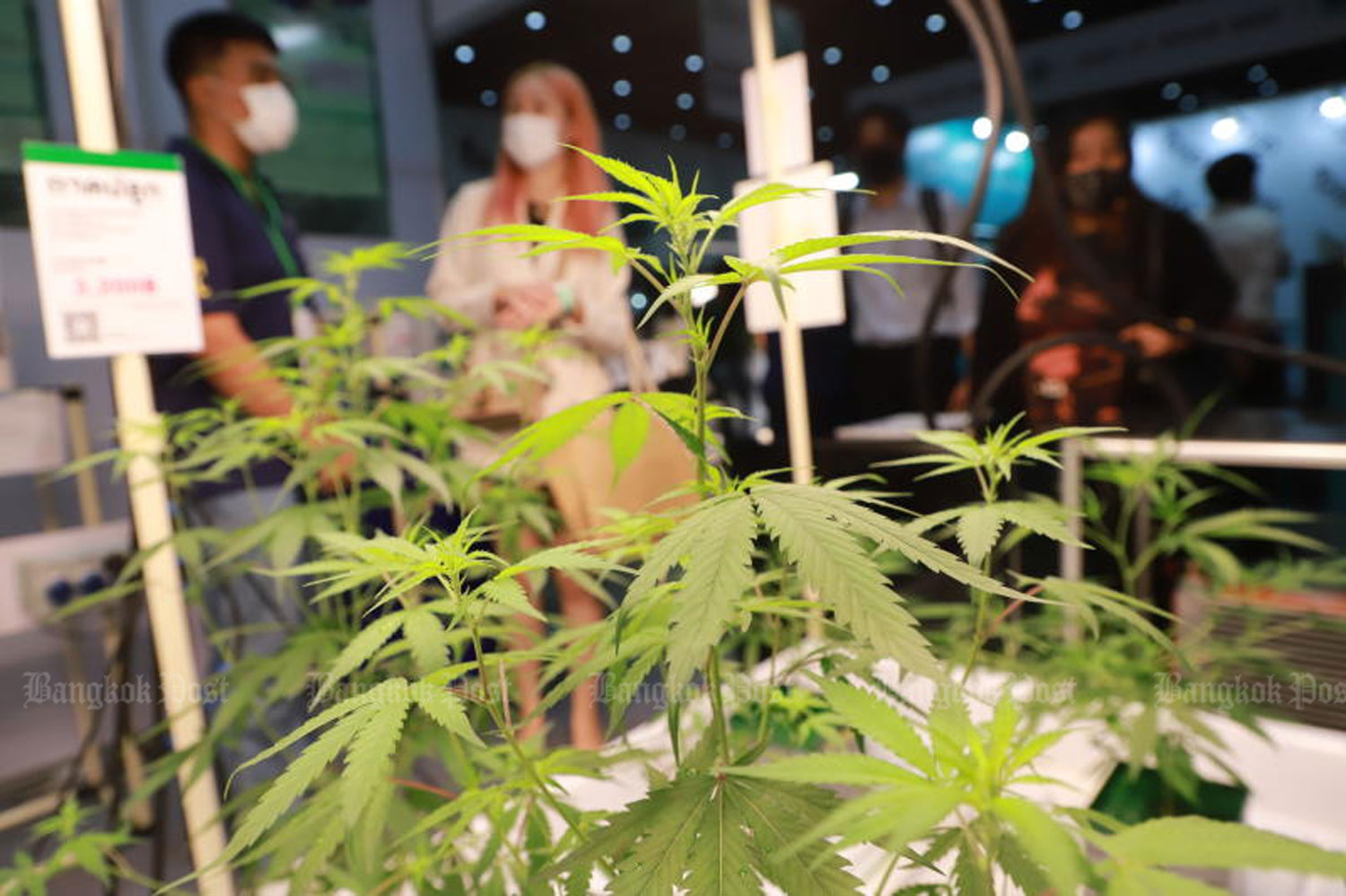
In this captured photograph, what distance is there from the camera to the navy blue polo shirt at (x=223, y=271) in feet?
3.91

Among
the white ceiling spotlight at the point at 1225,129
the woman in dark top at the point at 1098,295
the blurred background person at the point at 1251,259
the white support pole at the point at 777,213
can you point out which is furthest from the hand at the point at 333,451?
the white ceiling spotlight at the point at 1225,129

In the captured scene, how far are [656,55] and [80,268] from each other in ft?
3.82

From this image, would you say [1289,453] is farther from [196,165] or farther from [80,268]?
[196,165]

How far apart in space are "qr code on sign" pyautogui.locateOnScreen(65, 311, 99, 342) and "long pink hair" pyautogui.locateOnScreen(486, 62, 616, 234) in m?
0.75

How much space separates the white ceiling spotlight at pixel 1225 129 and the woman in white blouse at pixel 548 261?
1.83 metres

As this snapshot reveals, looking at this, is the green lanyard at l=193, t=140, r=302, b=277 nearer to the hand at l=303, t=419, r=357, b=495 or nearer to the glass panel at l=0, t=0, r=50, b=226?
the glass panel at l=0, t=0, r=50, b=226

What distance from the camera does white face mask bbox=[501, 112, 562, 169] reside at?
1.56 m

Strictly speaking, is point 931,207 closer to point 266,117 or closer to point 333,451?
point 266,117

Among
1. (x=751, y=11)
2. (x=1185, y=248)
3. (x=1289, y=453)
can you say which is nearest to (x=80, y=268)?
(x=751, y=11)

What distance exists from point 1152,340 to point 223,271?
1924 mm

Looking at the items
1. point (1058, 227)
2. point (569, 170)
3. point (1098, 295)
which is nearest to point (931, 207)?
point (1098, 295)

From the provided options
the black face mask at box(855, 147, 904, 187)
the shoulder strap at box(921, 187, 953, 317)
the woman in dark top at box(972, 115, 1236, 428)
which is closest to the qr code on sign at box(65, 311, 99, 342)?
the woman in dark top at box(972, 115, 1236, 428)

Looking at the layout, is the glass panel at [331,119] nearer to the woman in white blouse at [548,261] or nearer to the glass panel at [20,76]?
the woman in white blouse at [548,261]

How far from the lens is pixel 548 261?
5.14 ft
